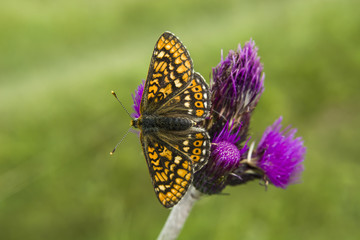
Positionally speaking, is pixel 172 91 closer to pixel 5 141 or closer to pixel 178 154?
pixel 178 154

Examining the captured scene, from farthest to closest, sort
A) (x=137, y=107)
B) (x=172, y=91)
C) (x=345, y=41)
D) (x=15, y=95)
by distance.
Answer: (x=345, y=41) < (x=15, y=95) < (x=137, y=107) < (x=172, y=91)

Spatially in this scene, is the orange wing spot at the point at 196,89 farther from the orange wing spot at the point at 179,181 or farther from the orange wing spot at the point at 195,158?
the orange wing spot at the point at 179,181

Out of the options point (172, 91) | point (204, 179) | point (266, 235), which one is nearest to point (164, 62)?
point (172, 91)

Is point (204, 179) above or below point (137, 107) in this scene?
below

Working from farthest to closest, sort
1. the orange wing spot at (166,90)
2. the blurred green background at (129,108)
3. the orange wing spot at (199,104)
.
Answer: the blurred green background at (129,108) → the orange wing spot at (166,90) → the orange wing spot at (199,104)

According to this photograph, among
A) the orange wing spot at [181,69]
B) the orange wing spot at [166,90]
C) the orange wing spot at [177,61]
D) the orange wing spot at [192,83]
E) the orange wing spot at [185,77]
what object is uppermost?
the orange wing spot at [177,61]

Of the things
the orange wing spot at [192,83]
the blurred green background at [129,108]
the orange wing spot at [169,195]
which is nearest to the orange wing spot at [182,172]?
the orange wing spot at [169,195]
